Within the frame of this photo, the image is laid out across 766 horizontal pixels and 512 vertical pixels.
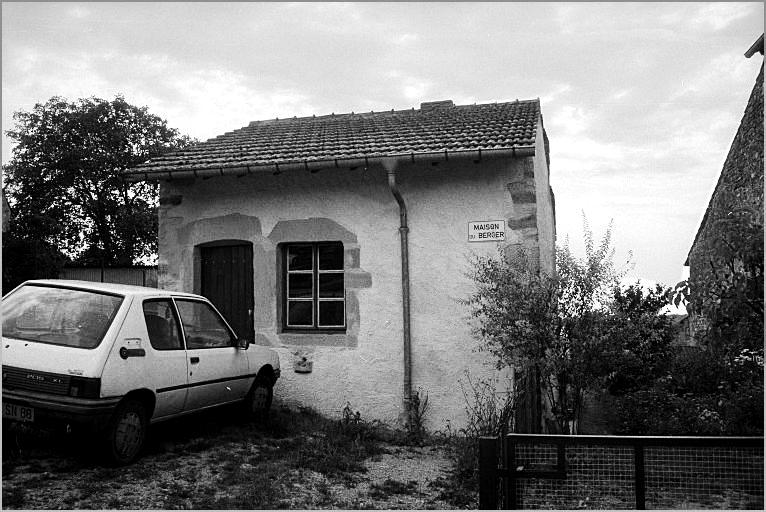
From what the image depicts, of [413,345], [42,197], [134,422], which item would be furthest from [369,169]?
[42,197]

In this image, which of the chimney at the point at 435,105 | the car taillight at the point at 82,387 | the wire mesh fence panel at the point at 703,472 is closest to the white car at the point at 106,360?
the car taillight at the point at 82,387

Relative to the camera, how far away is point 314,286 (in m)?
8.75

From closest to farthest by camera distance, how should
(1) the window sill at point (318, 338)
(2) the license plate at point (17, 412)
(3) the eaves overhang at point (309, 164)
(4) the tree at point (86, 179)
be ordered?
(2) the license plate at point (17, 412) < (3) the eaves overhang at point (309, 164) < (1) the window sill at point (318, 338) < (4) the tree at point (86, 179)

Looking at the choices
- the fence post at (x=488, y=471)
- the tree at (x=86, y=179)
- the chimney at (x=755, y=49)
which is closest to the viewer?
the fence post at (x=488, y=471)

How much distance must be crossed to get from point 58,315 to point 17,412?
0.82 m

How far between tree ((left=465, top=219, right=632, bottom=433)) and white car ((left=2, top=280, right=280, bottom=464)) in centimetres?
286

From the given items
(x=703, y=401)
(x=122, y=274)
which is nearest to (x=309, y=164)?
(x=703, y=401)

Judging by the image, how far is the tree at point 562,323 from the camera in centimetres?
638

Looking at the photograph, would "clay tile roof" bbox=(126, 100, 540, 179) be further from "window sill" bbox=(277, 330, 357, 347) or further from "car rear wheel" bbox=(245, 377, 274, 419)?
"car rear wheel" bbox=(245, 377, 274, 419)

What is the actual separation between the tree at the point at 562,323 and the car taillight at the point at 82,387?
352cm

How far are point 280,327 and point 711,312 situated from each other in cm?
512

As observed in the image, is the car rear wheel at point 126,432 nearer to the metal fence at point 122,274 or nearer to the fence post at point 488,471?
the fence post at point 488,471

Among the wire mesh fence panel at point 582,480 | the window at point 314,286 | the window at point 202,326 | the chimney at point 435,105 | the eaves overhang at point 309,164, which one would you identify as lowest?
the wire mesh fence panel at point 582,480

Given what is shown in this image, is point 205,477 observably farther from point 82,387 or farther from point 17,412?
point 17,412
